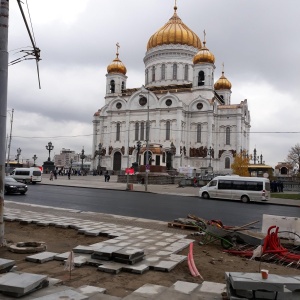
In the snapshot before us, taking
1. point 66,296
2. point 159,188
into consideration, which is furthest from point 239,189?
point 66,296

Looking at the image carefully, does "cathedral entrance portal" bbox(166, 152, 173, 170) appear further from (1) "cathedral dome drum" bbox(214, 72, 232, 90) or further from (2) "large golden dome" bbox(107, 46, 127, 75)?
(2) "large golden dome" bbox(107, 46, 127, 75)

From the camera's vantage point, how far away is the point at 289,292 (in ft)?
14.1

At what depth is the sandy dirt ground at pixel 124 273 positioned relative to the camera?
5.55 m

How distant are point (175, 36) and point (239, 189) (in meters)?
49.8

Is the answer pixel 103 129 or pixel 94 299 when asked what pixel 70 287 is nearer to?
pixel 94 299

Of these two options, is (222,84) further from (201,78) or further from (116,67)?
(116,67)

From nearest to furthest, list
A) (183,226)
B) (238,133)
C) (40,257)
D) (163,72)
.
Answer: (40,257) → (183,226) → (238,133) → (163,72)

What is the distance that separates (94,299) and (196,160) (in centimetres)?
6172

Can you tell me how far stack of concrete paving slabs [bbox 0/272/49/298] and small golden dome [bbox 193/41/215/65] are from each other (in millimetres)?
63747

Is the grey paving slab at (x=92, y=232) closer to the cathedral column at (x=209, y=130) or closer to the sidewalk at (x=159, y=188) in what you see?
the sidewalk at (x=159, y=188)

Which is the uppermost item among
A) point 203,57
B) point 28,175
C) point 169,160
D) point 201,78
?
point 203,57

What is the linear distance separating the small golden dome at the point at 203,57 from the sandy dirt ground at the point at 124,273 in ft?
195

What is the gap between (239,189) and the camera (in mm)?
26812

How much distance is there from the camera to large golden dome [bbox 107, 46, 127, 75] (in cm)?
7444
